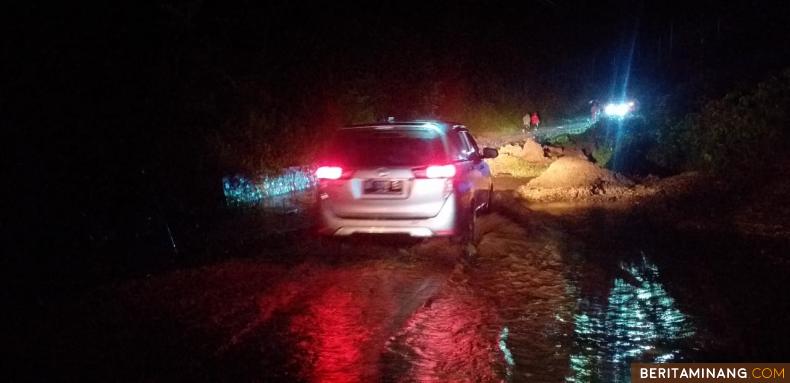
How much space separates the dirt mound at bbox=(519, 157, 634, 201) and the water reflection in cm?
761

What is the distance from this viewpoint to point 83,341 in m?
6.23

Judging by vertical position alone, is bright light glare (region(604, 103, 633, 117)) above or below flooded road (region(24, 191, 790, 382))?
above

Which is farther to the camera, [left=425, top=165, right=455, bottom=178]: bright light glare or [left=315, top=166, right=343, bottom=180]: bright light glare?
[left=315, top=166, right=343, bottom=180]: bright light glare

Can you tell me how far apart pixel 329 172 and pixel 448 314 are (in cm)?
299

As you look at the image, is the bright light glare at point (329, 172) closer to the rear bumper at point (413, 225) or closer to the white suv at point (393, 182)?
the white suv at point (393, 182)

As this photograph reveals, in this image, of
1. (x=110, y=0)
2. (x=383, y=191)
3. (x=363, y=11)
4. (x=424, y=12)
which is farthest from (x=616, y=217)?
(x=424, y=12)

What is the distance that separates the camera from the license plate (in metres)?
8.72

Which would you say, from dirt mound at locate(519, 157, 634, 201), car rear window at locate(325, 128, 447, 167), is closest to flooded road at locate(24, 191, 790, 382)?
car rear window at locate(325, 128, 447, 167)

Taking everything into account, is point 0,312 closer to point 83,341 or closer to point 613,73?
point 83,341

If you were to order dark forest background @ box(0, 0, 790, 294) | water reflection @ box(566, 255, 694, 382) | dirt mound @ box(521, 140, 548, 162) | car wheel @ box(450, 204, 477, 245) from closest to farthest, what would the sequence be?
water reflection @ box(566, 255, 694, 382) < car wheel @ box(450, 204, 477, 245) < dark forest background @ box(0, 0, 790, 294) < dirt mound @ box(521, 140, 548, 162)

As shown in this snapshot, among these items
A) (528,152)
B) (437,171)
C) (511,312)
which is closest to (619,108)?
(528,152)

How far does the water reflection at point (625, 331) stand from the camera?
5340mm

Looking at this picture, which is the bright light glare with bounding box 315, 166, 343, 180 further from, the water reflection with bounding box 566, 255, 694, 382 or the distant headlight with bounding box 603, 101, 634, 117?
the distant headlight with bounding box 603, 101, 634, 117

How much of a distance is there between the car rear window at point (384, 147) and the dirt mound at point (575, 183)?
22.4ft
